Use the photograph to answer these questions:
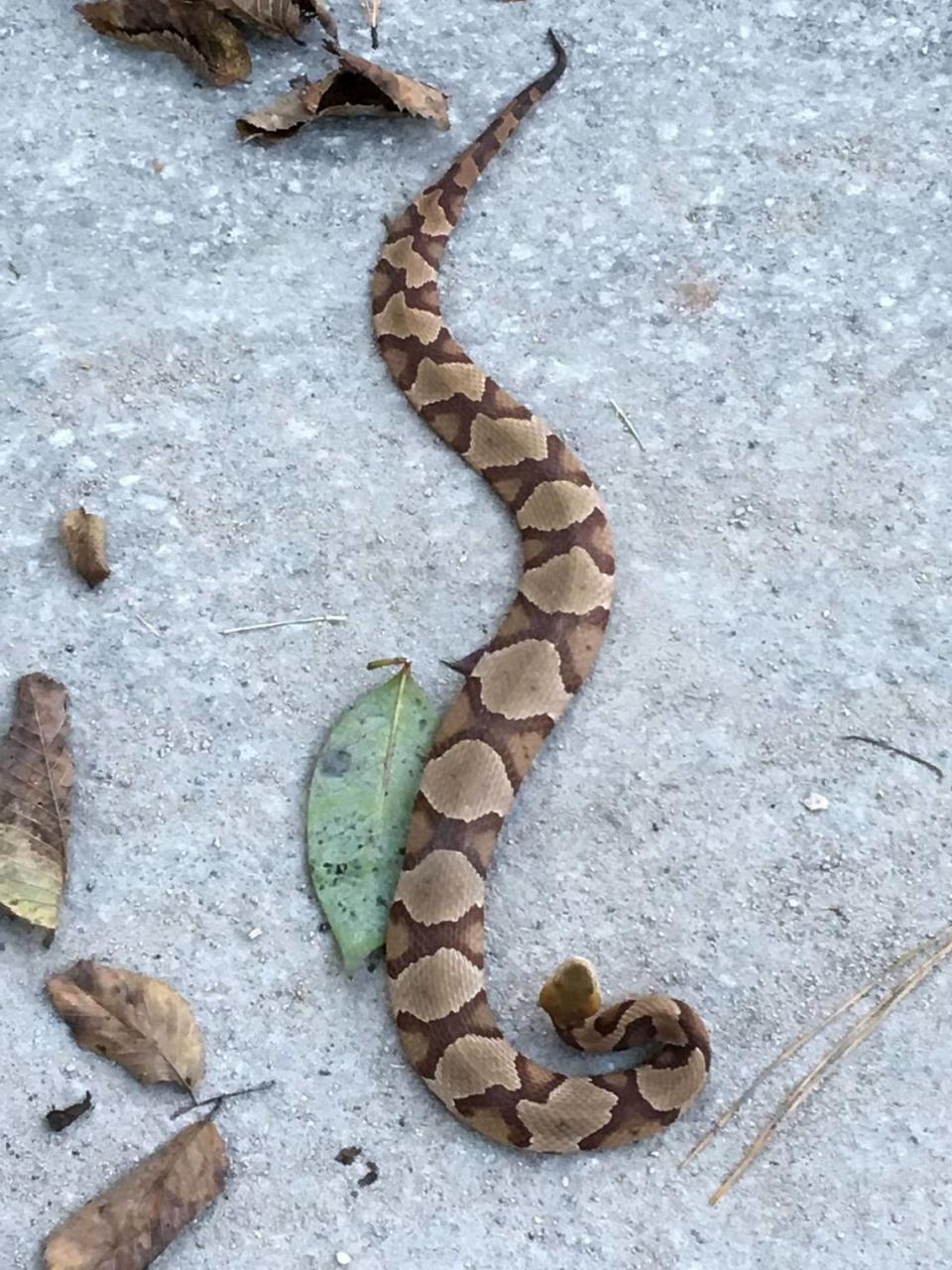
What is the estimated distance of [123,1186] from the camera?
2328 millimetres

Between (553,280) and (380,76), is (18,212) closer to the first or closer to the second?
(380,76)

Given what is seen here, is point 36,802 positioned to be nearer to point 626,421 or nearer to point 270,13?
point 626,421

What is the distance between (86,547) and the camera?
3.00m

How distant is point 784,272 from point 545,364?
27.9 inches

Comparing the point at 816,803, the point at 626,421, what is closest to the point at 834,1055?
the point at 816,803

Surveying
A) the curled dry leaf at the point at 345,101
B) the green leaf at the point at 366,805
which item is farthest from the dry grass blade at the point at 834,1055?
the curled dry leaf at the point at 345,101

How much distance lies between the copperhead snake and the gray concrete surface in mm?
68

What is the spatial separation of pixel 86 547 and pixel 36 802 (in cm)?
61

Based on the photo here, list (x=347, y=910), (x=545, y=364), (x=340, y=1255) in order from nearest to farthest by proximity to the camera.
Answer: (x=340, y=1255) < (x=347, y=910) < (x=545, y=364)

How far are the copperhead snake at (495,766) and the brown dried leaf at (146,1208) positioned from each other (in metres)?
0.40

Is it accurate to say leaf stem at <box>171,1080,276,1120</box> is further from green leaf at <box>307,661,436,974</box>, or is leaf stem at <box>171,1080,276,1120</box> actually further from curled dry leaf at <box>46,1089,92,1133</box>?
green leaf at <box>307,661,436,974</box>

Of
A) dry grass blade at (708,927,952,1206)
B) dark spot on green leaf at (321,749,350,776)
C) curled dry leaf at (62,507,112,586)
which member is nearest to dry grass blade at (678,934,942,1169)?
dry grass blade at (708,927,952,1206)

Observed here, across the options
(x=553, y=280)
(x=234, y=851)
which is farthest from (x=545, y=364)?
(x=234, y=851)

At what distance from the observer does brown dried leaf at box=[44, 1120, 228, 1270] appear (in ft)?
7.37
